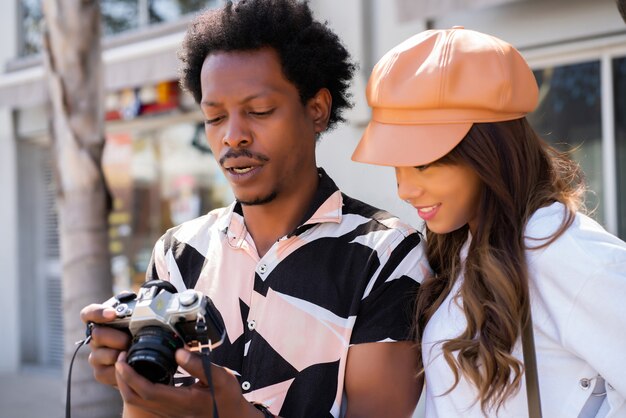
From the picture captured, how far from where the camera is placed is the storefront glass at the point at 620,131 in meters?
4.84

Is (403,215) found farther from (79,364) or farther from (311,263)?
(311,263)

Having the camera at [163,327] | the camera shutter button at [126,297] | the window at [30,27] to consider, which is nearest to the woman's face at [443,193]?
the camera at [163,327]

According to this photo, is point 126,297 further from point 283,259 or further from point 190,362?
point 283,259

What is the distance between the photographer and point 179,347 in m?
1.72

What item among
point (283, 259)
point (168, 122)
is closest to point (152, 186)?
point (168, 122)

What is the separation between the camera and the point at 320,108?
2.25 meters

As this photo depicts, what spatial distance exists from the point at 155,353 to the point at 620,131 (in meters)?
3.99

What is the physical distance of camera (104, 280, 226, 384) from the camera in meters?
1.67

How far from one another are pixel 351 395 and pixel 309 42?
99 cm

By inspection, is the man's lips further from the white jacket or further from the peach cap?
Answer: the white jacket

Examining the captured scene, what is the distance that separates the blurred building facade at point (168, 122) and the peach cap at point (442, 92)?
1.59 metres

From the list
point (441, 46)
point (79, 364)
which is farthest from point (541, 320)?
point (79, 364)

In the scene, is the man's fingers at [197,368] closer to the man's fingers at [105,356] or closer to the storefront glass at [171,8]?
the man's fingers at [105,356]

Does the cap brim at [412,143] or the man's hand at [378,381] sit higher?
the cap brim at [412,143]
